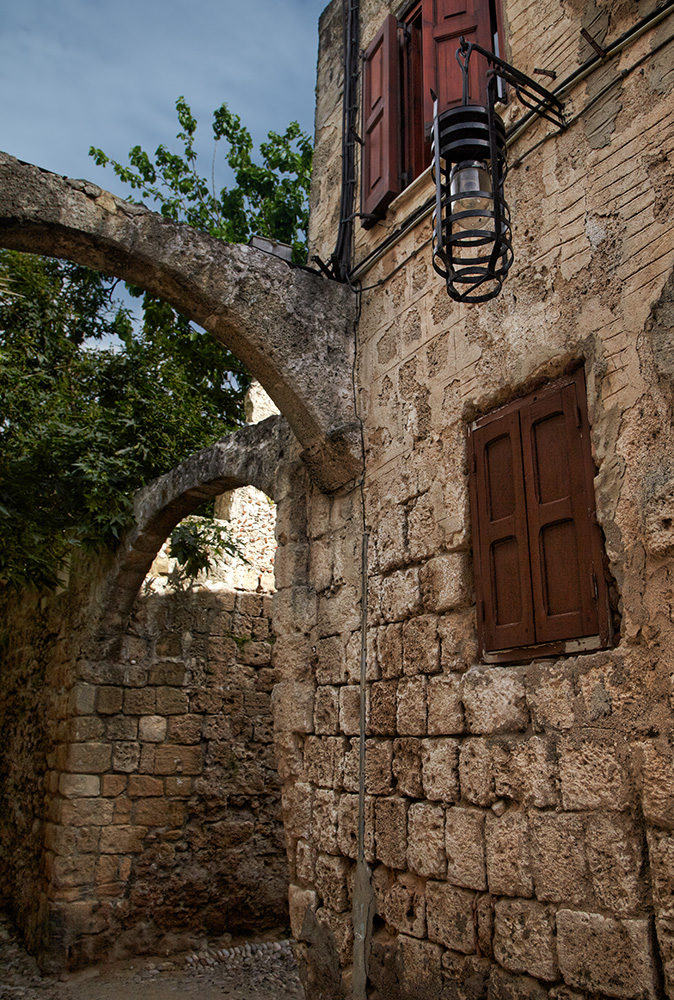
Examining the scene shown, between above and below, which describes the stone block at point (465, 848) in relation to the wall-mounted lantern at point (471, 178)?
below

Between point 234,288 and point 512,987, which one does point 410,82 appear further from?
point 512,987

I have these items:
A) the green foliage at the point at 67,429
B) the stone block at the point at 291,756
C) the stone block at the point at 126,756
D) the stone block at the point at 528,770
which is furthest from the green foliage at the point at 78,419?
the stone block at the point at 528,770

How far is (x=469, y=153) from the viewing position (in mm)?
2801

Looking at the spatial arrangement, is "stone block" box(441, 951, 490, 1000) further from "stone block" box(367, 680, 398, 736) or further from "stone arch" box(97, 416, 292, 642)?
"stone arch" box(97, 416, 292, 642)

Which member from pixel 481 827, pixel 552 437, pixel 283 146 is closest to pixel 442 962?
pixel 481 827

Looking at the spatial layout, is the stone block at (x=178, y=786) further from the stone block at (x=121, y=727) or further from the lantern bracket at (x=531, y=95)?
the lantern bracket at (x=531, y=95)

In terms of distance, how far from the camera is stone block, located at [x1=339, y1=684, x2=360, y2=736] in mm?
3646

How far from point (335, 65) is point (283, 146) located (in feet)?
31.1

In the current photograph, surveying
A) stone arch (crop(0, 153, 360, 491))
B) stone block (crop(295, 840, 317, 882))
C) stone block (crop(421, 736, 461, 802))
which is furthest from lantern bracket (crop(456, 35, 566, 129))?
stone block (crop(295, 840, 317, 882))

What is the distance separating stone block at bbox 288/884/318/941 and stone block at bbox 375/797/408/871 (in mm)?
599

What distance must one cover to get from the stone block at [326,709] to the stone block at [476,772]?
0.90 m

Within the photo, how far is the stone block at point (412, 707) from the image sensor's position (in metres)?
3.25

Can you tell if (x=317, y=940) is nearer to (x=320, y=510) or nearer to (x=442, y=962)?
(x=442, y=962)

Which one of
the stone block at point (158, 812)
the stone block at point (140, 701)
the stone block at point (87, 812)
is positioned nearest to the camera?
the stone block at point (87, 812)
